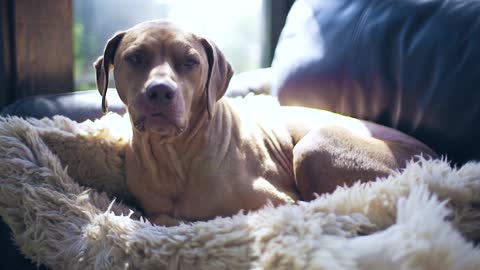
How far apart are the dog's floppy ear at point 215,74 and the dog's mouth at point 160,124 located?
0.51ft

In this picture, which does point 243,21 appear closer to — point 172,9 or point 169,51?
point 172,9

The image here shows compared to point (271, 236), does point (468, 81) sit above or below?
above

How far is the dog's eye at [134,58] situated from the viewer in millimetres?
2027

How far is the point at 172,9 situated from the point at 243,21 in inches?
20.3

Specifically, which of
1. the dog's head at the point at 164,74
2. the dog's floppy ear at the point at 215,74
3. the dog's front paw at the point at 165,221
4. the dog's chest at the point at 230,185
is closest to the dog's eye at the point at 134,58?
the dog's head at the point at 164,74

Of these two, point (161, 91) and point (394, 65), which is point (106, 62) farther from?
point (394, 65)

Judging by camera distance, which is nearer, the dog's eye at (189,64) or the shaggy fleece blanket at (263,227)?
the shaggy fleece blanket at (263,227)

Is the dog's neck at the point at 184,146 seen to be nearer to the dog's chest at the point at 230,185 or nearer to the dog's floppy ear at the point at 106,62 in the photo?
the dog's chest at the point at 230,185

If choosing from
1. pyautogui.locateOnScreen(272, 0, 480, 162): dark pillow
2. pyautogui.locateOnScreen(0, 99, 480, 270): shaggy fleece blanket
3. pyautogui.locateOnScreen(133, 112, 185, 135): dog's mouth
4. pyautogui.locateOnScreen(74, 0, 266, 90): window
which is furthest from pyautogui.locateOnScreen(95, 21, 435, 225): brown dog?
pyautogui.locateOnScreen(74, 0, 266, 90): window

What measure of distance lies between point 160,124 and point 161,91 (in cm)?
13

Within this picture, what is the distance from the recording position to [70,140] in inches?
85.3

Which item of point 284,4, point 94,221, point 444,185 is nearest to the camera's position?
point 444,185

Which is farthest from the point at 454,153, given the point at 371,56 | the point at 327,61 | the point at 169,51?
the point at 169,51

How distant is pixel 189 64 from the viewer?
2039 millimetres
